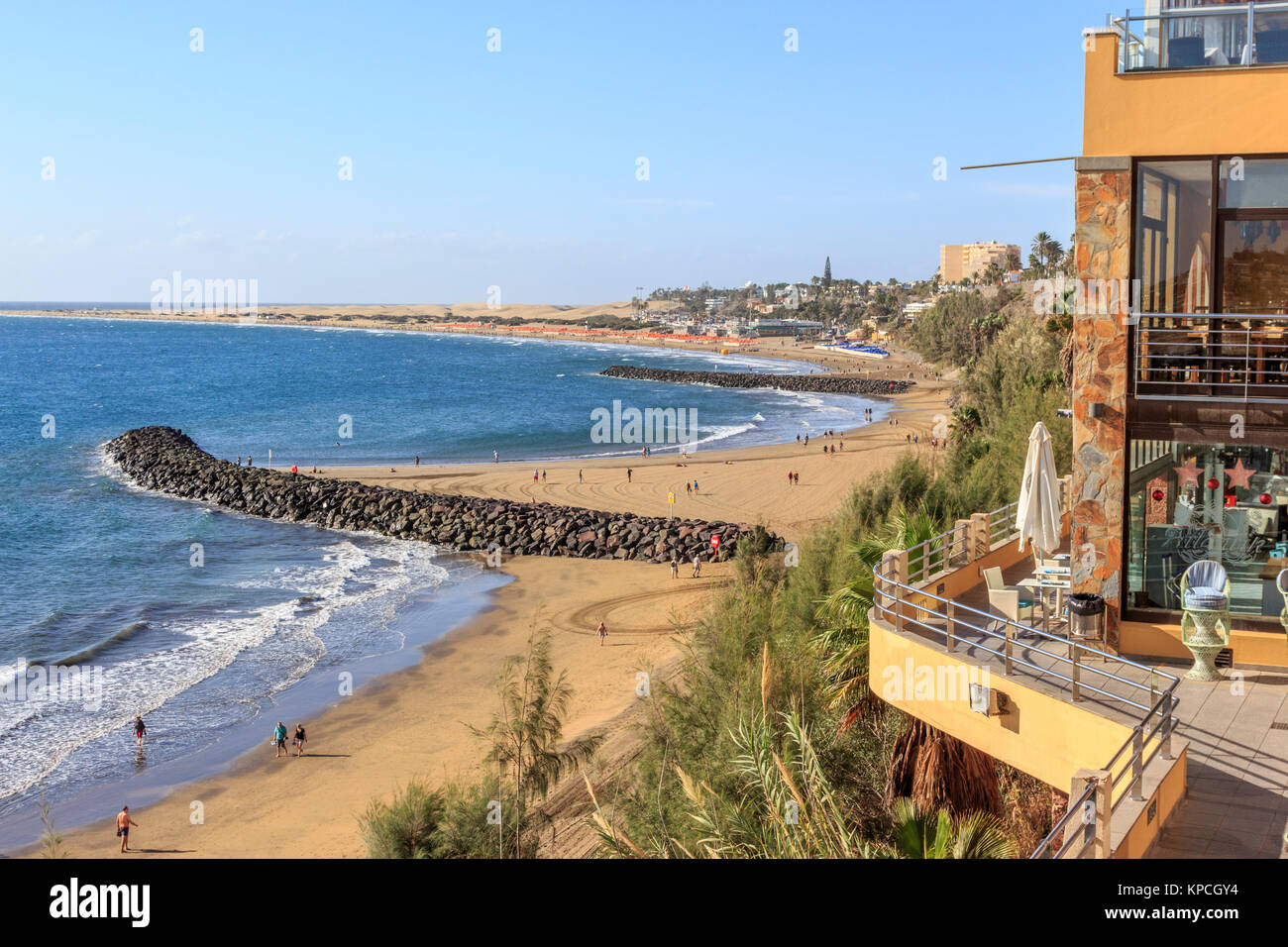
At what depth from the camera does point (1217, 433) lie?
12062 millimetres

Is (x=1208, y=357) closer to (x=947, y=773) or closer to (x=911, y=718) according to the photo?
(x=911, y=718)

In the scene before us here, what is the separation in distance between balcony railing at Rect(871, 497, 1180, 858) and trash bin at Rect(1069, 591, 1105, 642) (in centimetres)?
14

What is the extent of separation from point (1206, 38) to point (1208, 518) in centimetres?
546

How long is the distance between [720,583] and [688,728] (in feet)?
63.5

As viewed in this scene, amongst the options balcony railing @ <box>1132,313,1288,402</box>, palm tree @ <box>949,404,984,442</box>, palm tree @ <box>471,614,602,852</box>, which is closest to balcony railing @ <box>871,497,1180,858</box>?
balcony railing @ <box>1132,313,1288,402</box>

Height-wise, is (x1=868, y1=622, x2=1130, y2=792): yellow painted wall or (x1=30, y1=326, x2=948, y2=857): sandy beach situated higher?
(x1=868, y1=622, x2=1130, y2=792): yellow painted wall

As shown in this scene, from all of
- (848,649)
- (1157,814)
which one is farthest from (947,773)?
(1157,814)

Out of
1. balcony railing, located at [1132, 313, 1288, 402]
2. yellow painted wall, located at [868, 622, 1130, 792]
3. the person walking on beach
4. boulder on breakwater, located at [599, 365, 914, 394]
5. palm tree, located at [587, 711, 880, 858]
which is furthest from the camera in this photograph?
boulder on breakwater, located at [599, 365, 914, 394]

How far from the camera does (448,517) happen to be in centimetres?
4759

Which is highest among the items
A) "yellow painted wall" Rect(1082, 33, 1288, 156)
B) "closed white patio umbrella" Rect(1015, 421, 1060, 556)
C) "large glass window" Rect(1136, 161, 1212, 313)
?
"yellow painted wall" Rect(1082, 33, 1288, 156)

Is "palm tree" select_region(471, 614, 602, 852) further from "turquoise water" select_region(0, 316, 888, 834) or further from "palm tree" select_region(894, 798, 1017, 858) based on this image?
"turquoise water" select_region(0, 316, 888, 834)

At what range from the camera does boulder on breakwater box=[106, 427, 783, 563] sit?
138 ft
